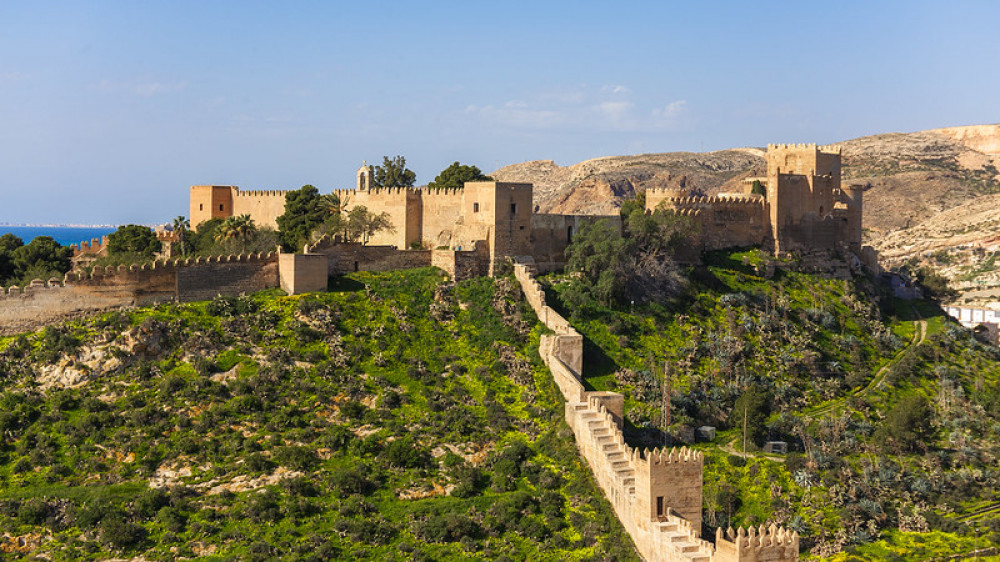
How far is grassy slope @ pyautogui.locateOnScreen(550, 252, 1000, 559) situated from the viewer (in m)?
40.4

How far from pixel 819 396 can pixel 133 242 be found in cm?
3069

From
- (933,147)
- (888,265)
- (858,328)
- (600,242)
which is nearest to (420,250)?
(600,242)

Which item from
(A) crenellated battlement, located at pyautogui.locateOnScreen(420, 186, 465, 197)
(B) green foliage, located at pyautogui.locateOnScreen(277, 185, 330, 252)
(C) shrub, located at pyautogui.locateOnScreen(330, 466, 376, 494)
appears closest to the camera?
(C) shrub, located at pyautogui.locateOnScreen(330, 466, 376, 494)

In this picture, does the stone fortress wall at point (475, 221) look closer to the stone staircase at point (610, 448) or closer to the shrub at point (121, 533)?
the stone staircase at point (610, 448)

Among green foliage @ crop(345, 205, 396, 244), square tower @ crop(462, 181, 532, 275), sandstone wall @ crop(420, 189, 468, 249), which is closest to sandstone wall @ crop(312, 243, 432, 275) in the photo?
sandstone wall @ crop(420, 189, 468, 249)

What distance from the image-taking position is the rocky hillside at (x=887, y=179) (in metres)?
115

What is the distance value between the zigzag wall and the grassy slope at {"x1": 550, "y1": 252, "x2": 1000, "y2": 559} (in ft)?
41.3

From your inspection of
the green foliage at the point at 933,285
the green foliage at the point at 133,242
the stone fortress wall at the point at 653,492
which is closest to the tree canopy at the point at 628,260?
the stone fortress wall at the point at 653,492

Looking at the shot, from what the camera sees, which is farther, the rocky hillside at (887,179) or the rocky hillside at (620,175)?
the rocky hillside at (620,175)

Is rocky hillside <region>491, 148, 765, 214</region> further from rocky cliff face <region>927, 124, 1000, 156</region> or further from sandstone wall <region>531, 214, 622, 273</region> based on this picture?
sandstone wall <region>531, 214, 622, 273</region>

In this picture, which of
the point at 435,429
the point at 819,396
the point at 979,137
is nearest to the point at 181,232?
the point at 435,429

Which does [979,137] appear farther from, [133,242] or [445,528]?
[445,528]

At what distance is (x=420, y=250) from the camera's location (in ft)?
160

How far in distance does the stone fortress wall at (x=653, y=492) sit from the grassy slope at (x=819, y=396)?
115 inches
